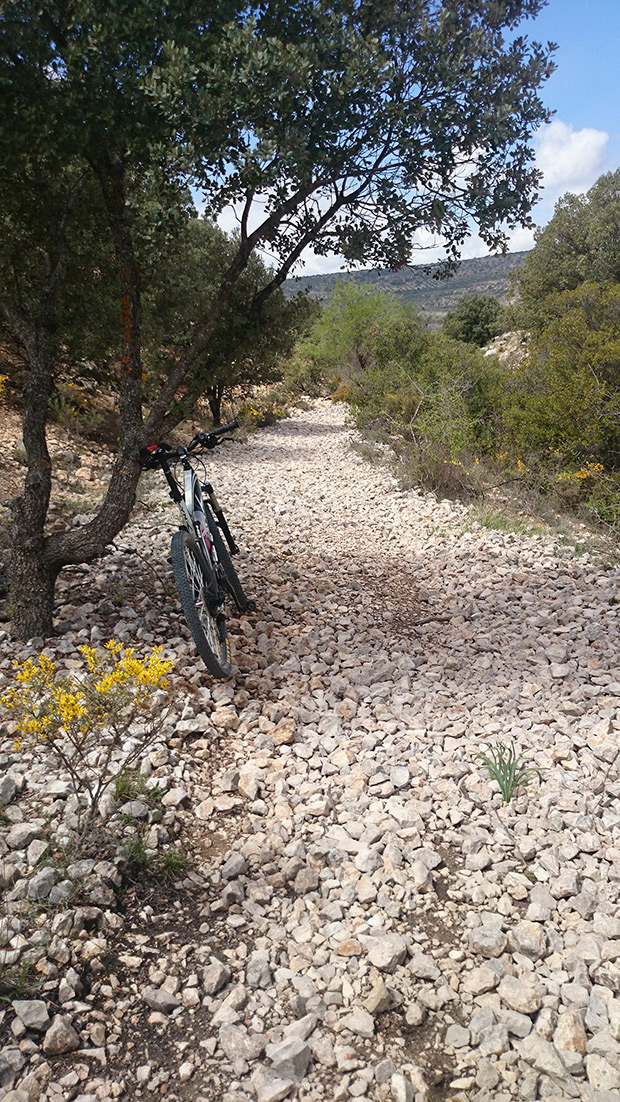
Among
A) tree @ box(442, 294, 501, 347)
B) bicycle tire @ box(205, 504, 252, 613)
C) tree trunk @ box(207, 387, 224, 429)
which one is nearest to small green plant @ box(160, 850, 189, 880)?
bicycle tire @ box(205, 504, 252, 613)

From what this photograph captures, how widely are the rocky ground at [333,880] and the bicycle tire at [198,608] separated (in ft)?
0.80

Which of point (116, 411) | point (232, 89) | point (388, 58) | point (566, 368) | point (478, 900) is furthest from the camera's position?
point (116, 411)

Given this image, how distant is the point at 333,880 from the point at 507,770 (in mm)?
1176

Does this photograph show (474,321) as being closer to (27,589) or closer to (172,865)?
(27,589)

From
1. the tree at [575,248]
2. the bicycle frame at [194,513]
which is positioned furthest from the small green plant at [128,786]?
the tree at [575,248]

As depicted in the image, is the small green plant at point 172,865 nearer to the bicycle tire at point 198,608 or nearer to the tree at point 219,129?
the bicycle tire at point 198,608

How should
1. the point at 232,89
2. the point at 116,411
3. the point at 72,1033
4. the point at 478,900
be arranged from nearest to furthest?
the point at 72,1033 < the point at 478,900 < the point at 232,89 < the point at 116,411

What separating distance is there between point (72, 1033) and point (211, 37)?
5.24 metres

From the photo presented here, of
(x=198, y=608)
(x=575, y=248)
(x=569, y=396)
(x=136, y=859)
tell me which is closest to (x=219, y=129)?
(x=198, y=608)

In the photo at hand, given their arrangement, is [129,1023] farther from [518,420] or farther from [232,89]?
[518,420]

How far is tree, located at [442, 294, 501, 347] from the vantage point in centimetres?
4034

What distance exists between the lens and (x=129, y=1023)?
2.29 m

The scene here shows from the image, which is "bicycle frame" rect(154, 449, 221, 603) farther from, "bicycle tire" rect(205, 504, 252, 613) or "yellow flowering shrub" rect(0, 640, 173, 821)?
"yellow flowering shrub" rect(0, 640, 173, 821)

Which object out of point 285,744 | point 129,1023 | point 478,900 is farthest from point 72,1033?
point 285,744
